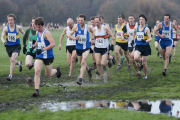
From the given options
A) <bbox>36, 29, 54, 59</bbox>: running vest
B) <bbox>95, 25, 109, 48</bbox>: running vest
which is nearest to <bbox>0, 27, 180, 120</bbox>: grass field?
<bbox>36, 29, 54, 59</bbox>: running vest

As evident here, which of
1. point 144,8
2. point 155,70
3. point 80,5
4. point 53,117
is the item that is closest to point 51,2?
point 80,5

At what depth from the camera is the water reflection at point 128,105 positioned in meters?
8.10

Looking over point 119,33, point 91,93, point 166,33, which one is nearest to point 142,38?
point 166,33

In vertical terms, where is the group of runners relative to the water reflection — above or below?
above

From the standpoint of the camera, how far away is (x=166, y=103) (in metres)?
8.77

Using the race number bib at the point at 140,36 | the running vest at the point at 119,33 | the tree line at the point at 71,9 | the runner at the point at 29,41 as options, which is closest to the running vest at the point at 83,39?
the runner at the point at 29,41

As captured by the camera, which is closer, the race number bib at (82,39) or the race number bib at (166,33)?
the race number bib at (82,39)

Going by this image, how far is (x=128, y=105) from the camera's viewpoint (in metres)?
8.56

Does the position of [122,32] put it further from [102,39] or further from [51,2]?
[51,2]

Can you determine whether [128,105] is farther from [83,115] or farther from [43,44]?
[43,44]

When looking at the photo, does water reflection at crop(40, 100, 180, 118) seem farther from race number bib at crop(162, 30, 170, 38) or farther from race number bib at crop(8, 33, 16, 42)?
race number bib at crop(162, 30, 170, 38)

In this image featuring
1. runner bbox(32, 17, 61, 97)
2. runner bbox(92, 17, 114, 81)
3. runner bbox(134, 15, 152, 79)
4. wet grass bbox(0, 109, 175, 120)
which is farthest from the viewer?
runner bbox(134, 15, 152, 79)

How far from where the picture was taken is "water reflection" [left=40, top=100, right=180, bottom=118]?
8102 mm

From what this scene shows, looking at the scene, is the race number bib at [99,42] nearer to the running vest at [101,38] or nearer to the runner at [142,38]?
the running vest at [101,38]
